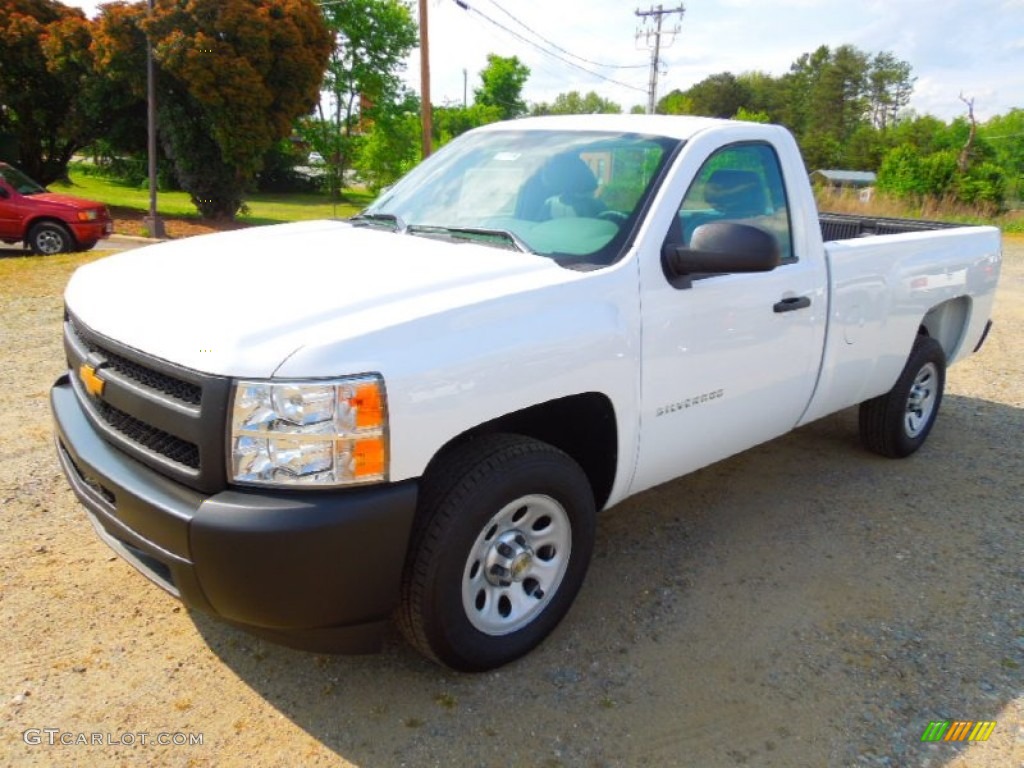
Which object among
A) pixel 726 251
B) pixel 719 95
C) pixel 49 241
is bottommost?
pixel 49 241

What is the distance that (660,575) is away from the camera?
3594 millimetres

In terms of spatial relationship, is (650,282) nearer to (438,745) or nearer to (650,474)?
(650,474)

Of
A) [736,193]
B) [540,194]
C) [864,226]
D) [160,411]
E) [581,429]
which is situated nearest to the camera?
[160,411]

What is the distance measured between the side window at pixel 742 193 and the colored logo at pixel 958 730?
1958 mm

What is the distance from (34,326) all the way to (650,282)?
21.4ft

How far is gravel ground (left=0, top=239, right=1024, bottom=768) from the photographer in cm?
253

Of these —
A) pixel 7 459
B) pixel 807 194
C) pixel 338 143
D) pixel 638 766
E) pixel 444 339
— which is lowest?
pixel 638 766

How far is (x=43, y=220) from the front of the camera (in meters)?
14.0

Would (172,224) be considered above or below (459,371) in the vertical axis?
above

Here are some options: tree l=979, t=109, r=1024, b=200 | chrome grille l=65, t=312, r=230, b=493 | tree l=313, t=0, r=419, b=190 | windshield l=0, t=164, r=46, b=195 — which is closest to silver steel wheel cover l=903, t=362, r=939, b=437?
chrome grille l=65, t=312, r=230, b=493

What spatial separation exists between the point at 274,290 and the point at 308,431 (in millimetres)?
611

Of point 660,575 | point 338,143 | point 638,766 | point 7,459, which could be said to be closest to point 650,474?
point 660,575

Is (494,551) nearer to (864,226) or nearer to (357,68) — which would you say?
(864,226)

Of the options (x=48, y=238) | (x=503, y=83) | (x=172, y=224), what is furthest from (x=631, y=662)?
(x=503, y=83)
